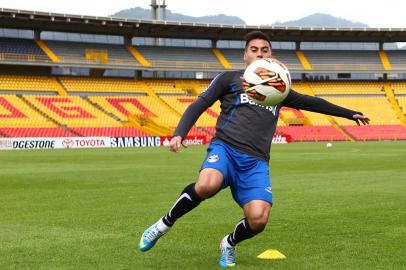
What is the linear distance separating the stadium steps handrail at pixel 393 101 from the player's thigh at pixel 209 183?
197ft

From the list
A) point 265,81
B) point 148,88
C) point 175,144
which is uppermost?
point 265,81

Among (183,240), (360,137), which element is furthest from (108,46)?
(183,240)

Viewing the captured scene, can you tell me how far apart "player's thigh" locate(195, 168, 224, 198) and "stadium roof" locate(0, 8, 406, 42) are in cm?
5285

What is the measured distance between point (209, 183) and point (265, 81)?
108 centimetres

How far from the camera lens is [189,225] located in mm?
8539

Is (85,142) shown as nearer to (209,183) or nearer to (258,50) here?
(258,50)

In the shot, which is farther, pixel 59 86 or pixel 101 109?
pixel 59 86

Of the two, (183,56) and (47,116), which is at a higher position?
(183,56)

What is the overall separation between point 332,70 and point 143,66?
72.5 feet

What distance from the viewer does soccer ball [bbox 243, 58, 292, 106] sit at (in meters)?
5.52

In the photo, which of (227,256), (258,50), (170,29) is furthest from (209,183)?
(170,29)

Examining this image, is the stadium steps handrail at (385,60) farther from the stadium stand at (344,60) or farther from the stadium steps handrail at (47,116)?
the stadium steps handrail at (47,116)

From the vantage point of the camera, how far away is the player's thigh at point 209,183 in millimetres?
5484

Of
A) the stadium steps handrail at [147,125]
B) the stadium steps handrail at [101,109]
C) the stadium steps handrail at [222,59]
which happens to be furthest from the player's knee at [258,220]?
the stadium steps handrail at [222,59]
